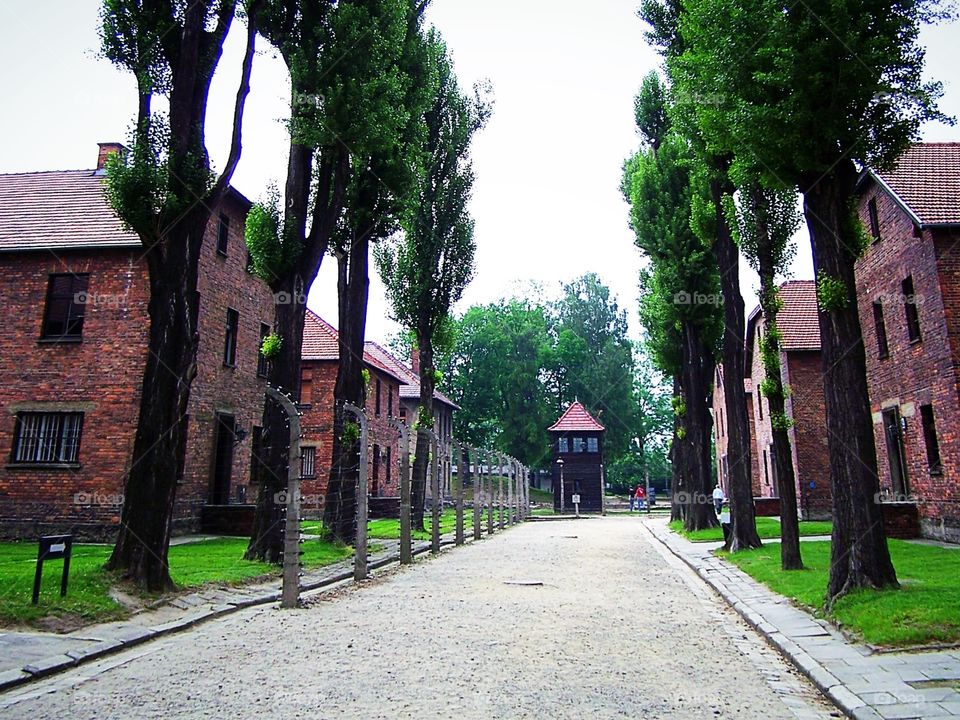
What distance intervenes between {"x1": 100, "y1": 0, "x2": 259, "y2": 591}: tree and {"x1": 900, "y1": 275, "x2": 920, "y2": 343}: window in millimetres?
16612

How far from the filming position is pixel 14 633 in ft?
24.2

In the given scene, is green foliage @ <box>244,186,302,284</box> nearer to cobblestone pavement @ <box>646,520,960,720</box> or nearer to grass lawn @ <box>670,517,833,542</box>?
cobblestone pavement @ <box>646,520,960,720</box>

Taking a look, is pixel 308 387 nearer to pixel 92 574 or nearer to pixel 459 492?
pixel 459 492

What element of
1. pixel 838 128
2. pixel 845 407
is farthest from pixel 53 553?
pixel 838 128

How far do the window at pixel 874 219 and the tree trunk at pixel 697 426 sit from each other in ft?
18.0

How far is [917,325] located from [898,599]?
13529 mm

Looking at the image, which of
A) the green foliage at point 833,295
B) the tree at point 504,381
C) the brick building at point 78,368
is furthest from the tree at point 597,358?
the green foliage at point 833,295

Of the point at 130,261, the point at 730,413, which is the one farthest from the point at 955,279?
the point at 130,261

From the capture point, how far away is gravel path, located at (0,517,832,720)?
5.07 meters

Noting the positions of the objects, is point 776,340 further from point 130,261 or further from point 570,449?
point 570,449

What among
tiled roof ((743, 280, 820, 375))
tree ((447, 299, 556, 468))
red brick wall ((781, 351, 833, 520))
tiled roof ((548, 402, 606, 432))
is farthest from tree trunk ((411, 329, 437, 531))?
tree ((447, 299, 556, 468))

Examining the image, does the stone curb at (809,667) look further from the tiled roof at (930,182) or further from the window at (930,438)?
the tiled roof at (930,182)

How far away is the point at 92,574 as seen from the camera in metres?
9.51

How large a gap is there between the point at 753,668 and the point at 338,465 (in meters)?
9.99
